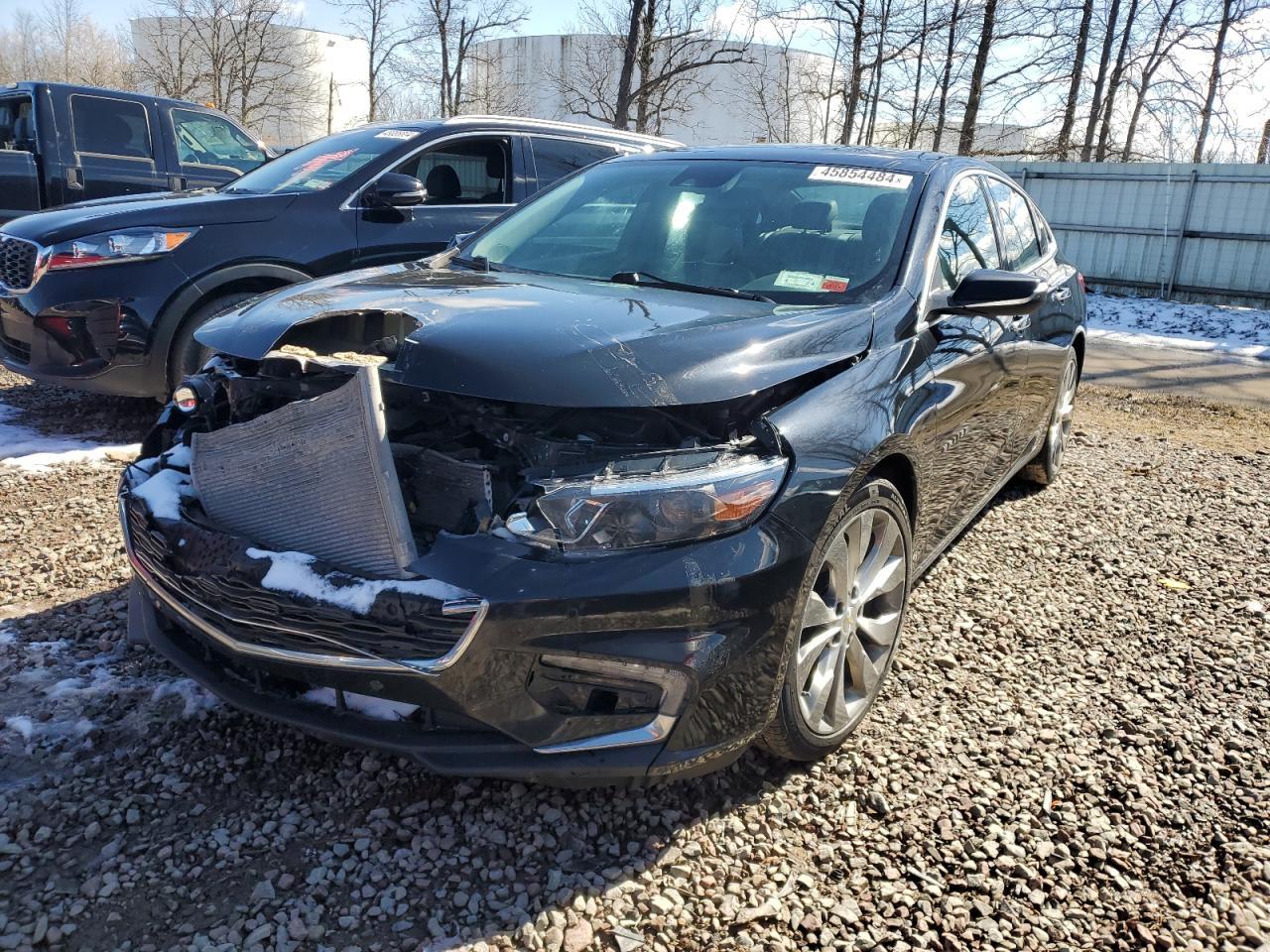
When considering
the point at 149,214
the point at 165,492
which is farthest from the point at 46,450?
the point at 165,492

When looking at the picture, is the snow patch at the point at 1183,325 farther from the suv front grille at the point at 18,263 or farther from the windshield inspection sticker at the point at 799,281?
the suv front grille at the point at 18,263

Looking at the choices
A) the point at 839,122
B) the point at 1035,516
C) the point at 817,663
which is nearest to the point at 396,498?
the point at 817,663

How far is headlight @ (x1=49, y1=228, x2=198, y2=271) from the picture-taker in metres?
4.93

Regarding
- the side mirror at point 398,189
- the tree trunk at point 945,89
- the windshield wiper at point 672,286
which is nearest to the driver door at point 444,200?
the side mirror at point 398,189

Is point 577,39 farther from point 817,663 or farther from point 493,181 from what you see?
point 817,663

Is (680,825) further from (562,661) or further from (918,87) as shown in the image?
(918,87)

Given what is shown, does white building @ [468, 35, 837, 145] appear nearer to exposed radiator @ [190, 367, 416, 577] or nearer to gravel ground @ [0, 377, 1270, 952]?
gravel ground @ [0, 377, 1270, 952]

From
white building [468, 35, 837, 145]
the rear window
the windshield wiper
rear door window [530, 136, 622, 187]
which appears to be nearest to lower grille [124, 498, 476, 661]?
the windshield wiper

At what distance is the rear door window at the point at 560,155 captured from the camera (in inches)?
250

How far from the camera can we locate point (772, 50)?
36.6m

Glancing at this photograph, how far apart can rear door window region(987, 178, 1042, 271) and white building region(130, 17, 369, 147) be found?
27.6 metres

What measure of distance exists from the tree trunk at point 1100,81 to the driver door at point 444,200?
20.4m

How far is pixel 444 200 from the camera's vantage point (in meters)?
6.03

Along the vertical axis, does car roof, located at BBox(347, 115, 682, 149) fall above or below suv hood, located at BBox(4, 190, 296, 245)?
above
